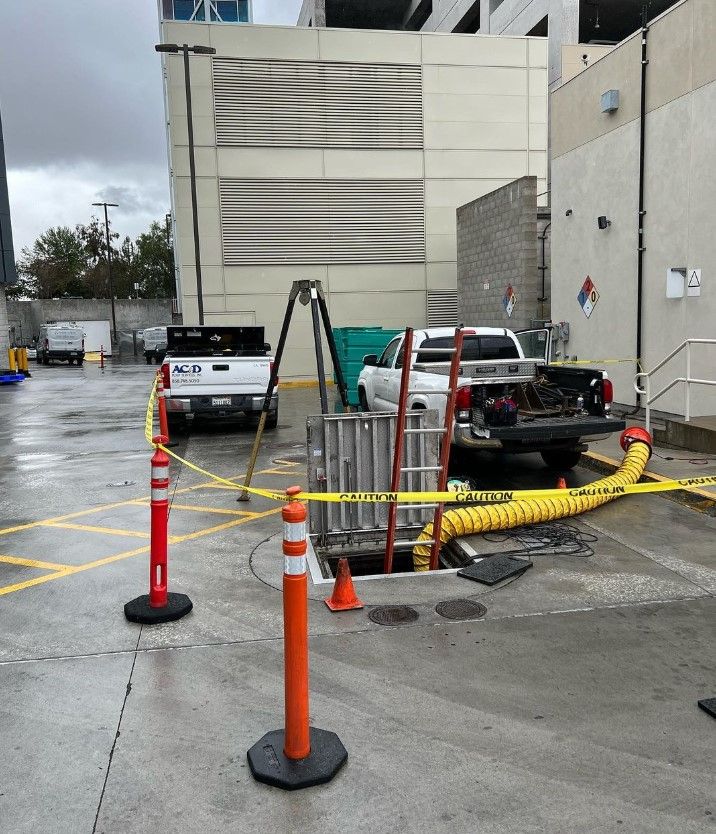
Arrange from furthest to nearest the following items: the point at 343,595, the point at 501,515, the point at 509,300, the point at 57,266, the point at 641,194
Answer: the point at 57,266 → the point at 509,300 → the point at 641,194 → the point at 501,515 → the point at 343,595

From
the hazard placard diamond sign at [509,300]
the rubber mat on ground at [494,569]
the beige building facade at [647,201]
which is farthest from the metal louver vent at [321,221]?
the rubber mat on ground at [494,569]

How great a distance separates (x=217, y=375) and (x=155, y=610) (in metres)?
8.45

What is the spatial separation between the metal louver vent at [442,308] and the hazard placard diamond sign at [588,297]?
1230 cm

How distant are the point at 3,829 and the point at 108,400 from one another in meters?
19.3

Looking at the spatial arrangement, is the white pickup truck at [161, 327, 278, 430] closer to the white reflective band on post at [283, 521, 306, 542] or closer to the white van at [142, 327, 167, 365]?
the white reflective band on post at [283, 521, 306, 542]

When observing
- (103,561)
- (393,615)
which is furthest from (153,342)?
(393,615)

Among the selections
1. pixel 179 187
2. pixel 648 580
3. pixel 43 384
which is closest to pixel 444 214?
pixel 179 187

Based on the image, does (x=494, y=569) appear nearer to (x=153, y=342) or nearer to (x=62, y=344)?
(x=62, y=344)

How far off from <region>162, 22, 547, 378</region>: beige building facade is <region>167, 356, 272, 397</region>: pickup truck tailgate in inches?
491

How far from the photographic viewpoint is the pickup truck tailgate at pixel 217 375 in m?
12.9

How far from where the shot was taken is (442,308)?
27016 millimetres

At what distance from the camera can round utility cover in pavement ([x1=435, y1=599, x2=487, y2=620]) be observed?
4.88 metres

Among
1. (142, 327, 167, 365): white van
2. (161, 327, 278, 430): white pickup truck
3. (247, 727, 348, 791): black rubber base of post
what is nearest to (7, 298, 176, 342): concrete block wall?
(142, 327, 167, 365): white van

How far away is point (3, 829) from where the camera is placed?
2855mm
